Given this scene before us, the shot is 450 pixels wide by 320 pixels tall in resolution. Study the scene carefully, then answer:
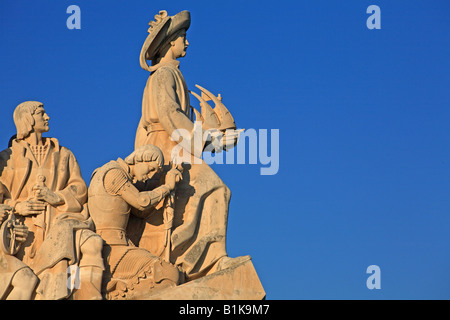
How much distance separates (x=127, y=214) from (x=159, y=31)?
287cm

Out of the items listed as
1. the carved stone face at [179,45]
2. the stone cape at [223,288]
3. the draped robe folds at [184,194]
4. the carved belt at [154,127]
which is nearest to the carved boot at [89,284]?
the stone cape at [223,288]

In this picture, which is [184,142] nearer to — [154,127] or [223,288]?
[154,127]

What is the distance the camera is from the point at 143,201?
603 inches

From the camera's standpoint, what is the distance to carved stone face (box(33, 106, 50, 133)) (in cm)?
1578

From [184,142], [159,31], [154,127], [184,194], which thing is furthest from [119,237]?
[159,31]

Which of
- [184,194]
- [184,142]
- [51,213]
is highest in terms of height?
[184,142]

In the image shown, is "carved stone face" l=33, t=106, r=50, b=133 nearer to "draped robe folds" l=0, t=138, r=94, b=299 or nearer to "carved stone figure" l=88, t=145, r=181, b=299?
"draped robe folds" l=0, t=138, r=94, b=299

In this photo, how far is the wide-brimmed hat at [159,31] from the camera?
55.4 feet

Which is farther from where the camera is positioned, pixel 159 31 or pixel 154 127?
pixel 159 31

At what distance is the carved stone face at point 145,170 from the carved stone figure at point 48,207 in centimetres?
76

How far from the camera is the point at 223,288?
1517cm

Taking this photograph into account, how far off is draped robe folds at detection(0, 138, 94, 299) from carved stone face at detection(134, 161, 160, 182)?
0.76 meters

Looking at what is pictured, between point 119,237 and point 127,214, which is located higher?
point 127,214
